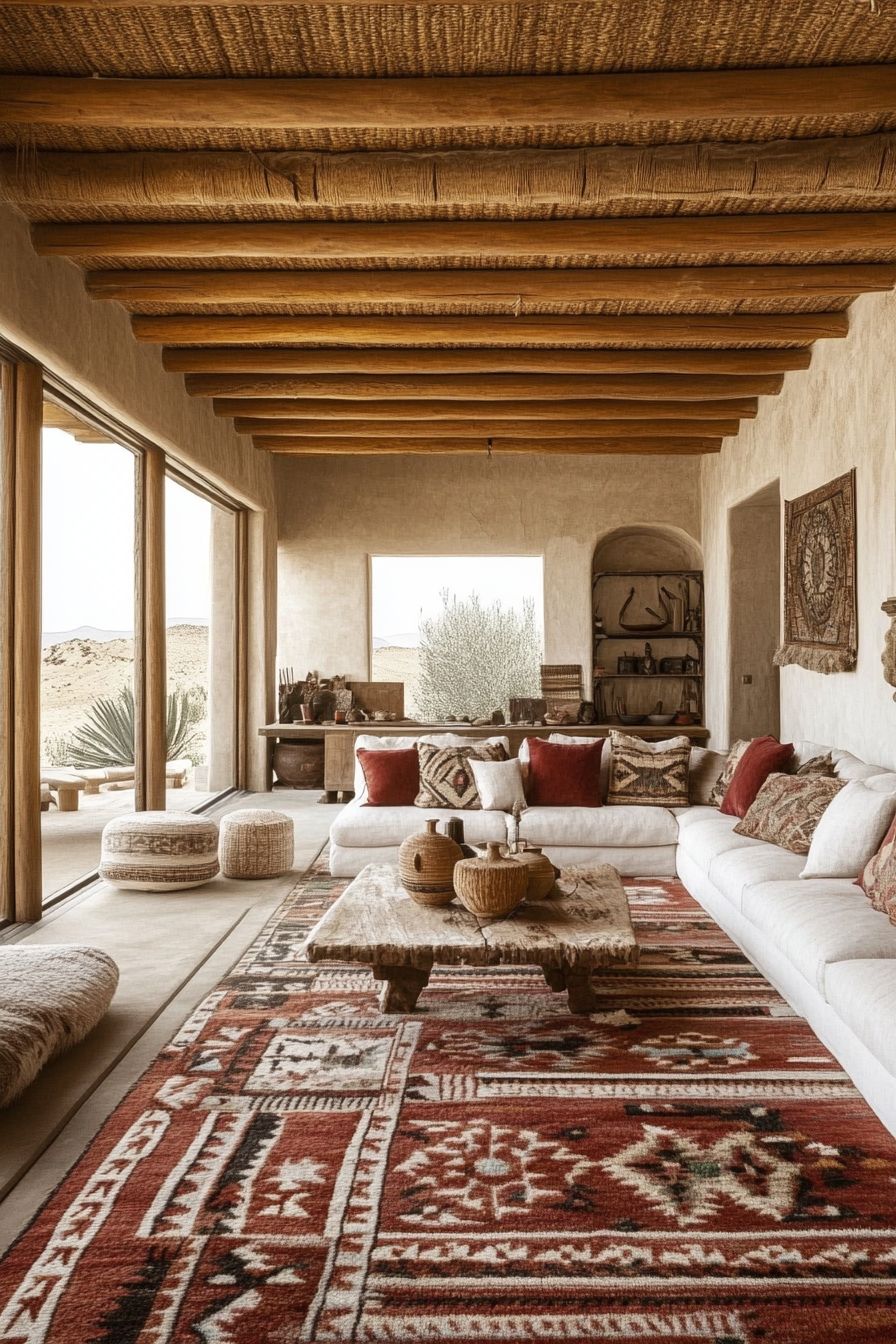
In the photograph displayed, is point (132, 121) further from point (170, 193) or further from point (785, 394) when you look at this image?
point (785, 394)

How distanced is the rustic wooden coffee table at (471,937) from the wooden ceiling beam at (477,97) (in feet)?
9.22

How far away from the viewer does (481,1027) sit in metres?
3.46

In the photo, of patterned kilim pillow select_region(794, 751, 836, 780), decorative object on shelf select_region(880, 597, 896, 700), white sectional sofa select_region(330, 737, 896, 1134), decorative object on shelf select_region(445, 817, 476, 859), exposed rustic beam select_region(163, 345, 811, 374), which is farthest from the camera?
exposed rustic beam select_region(163, 345, 811, 374)

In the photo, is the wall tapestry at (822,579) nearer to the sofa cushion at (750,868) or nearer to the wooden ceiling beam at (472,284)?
the wooden ceiling beam at (472,284)

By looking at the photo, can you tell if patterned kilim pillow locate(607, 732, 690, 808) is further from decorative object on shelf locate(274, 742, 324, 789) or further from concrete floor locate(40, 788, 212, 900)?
decorative object on shelf locate(274, 742, 324, 789)

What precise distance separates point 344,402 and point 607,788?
3.62 metres

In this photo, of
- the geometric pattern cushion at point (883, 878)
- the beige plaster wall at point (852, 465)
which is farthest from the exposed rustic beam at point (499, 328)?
the geometric pattern cushion at point (883, 878)

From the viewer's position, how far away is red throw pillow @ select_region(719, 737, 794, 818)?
5.47 meters

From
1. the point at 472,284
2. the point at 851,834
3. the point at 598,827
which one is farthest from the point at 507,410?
the point at 851,834

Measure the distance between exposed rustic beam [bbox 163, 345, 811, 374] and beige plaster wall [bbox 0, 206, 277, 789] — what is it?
509mm

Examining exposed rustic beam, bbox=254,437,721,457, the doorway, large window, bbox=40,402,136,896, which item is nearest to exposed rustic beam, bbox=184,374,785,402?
large window, bbox=40,402,136,896

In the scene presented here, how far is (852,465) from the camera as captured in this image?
5645 millimetres

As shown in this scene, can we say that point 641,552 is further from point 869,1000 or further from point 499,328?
point 869,1000

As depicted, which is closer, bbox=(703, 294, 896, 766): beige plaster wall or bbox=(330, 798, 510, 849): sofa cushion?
bbox=(703, 294, 896, 766): beige plaster wall
